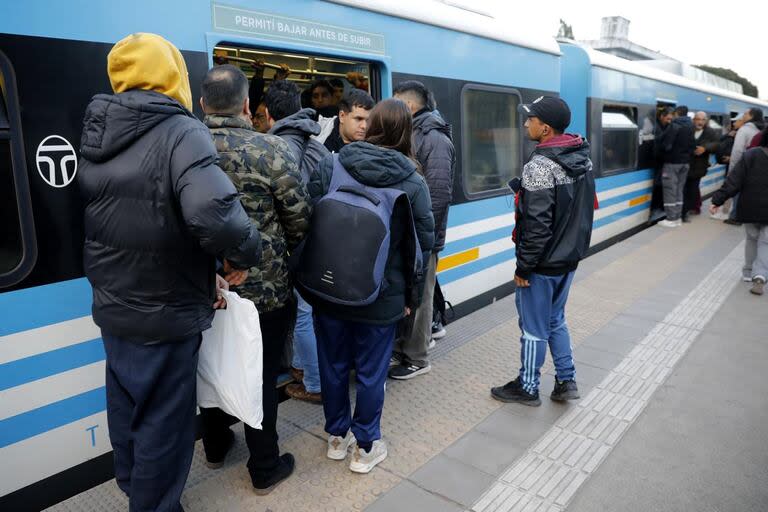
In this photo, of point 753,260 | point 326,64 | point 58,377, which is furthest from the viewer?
point 753,260

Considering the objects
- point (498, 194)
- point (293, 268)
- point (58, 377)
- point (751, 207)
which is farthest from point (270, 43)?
point (751, 207)

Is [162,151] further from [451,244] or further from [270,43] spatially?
[451,244]

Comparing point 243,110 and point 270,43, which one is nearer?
point 243,110

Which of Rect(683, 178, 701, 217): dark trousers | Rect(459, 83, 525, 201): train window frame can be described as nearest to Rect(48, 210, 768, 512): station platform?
Rect(459, 83, 525, 201): train window frame

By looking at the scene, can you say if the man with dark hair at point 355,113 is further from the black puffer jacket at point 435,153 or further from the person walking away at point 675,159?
the person walking away at point 675,159

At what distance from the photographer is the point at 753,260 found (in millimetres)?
6203

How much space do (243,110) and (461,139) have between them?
2642 mm

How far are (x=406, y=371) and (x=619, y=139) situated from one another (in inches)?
227

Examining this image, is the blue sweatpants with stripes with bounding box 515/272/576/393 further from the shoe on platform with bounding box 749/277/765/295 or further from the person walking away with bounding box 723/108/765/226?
the person walking away with bounding box 723/108/765/226

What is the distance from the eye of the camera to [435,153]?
3590 millimetres

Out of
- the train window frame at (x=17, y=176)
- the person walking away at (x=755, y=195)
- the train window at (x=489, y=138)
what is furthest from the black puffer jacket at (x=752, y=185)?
the train window frame at (x=17, y=176)

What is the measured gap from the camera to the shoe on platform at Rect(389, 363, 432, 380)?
3.87m

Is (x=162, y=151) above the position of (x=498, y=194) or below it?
above

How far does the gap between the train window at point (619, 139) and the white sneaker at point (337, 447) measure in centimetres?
585
